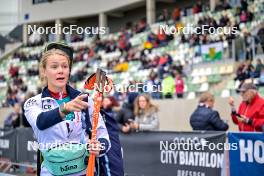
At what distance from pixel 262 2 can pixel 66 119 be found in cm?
1661

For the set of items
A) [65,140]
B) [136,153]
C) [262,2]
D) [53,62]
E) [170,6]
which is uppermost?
[170,6]

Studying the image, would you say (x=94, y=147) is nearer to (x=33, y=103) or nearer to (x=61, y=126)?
(x=61, y=126)

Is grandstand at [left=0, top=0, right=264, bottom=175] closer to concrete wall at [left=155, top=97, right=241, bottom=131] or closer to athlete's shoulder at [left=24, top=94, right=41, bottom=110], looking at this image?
concrete wall at [left=155, top=97, right=241, bottom=131]

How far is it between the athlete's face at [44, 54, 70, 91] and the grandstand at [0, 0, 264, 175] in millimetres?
2619

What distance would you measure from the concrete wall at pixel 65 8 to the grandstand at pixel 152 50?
67 millimetres

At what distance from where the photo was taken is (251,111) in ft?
23.7

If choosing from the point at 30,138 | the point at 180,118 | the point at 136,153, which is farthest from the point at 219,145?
the point at 180,118

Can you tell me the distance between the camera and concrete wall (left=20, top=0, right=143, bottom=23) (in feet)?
116

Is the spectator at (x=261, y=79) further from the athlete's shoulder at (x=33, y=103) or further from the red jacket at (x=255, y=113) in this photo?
the athlete's shoulder at (x=33, y=103)

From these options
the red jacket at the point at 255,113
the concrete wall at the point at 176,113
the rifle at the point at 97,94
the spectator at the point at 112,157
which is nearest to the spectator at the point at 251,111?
the red jacket at the point at 255,113

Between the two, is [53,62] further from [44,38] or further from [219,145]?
[44,38]

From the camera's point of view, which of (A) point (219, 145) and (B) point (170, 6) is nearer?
(A) point (219, 145)

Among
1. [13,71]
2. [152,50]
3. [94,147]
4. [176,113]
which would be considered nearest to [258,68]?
[176,113]

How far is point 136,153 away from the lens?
787cm
